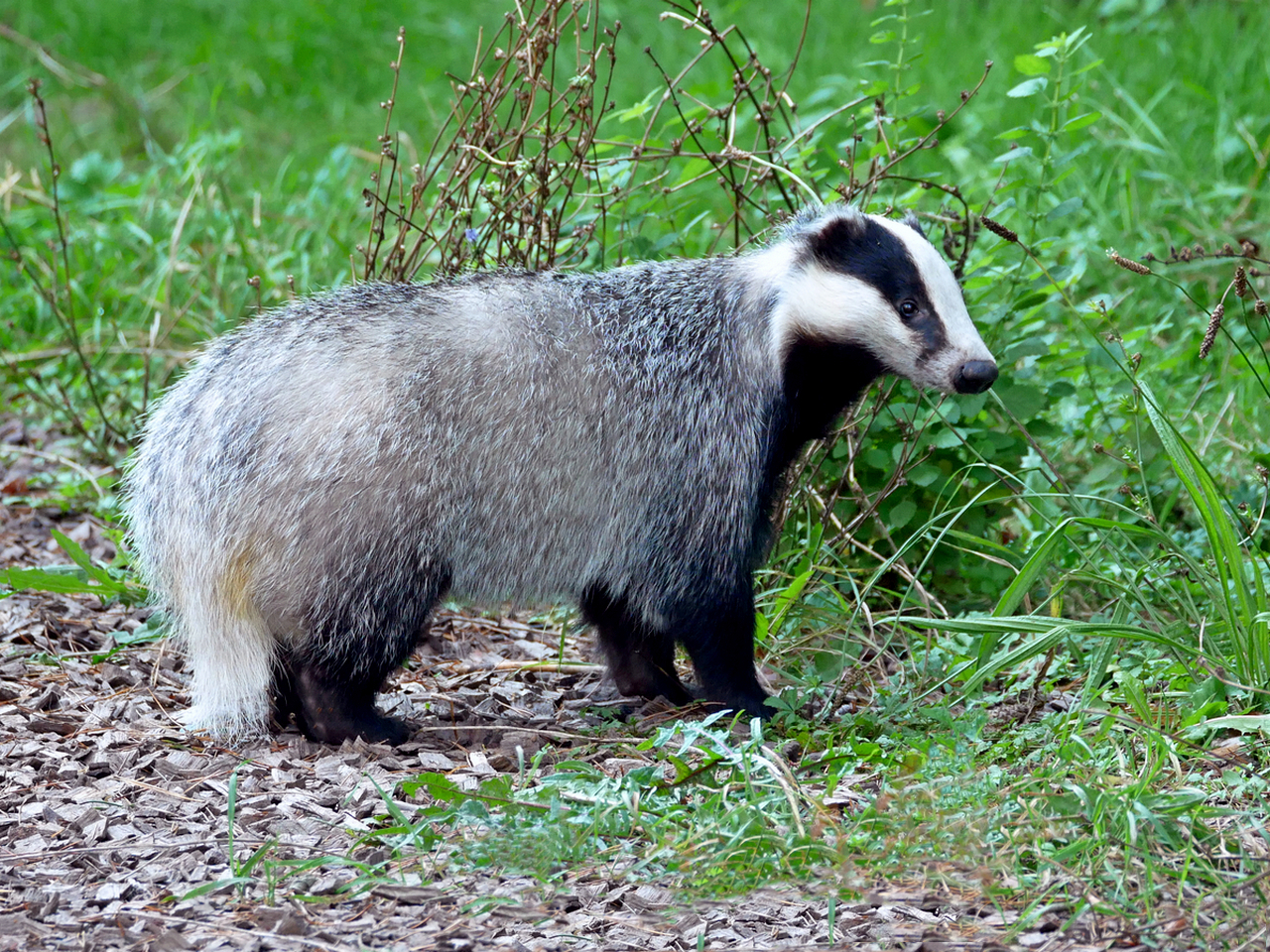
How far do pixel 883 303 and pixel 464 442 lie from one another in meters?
1.36

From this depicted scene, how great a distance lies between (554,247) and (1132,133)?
15.2ft

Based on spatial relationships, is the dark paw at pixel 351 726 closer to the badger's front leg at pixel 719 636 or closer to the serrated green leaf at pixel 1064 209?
the badger's front leg at pixel 719 636

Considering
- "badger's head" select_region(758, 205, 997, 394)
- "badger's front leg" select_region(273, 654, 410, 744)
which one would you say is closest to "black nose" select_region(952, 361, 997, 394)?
"badger's head" select_region(758, 205, 997, 394)

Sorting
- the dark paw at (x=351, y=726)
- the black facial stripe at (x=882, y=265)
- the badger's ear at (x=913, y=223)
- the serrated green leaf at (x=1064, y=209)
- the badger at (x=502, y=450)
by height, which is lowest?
the dark paw at (x=351, y=726)

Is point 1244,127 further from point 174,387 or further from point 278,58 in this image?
point 278,58

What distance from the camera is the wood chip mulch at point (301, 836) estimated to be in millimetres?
2979

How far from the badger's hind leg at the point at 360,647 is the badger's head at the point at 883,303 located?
139cm

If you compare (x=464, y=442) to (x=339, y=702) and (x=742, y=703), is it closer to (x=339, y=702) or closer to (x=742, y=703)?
(x=339, y=702)

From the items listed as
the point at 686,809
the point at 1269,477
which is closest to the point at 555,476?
the point at 686,809

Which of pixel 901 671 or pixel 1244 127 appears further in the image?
pixel 1244 127

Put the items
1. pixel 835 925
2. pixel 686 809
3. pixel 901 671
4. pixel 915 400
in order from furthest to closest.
Result: 1. pixel 915 400
2. pixel 901 671
3. pixel 686 809
4. pixel 835 925

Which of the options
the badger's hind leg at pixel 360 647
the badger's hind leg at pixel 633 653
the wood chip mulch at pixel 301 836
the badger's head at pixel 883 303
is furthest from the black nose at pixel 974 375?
the badger's hind leg at pixel 360 647

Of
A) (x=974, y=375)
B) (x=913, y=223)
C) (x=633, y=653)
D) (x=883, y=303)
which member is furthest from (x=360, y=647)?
(x=913, y=223)

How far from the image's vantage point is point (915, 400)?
5293mm
